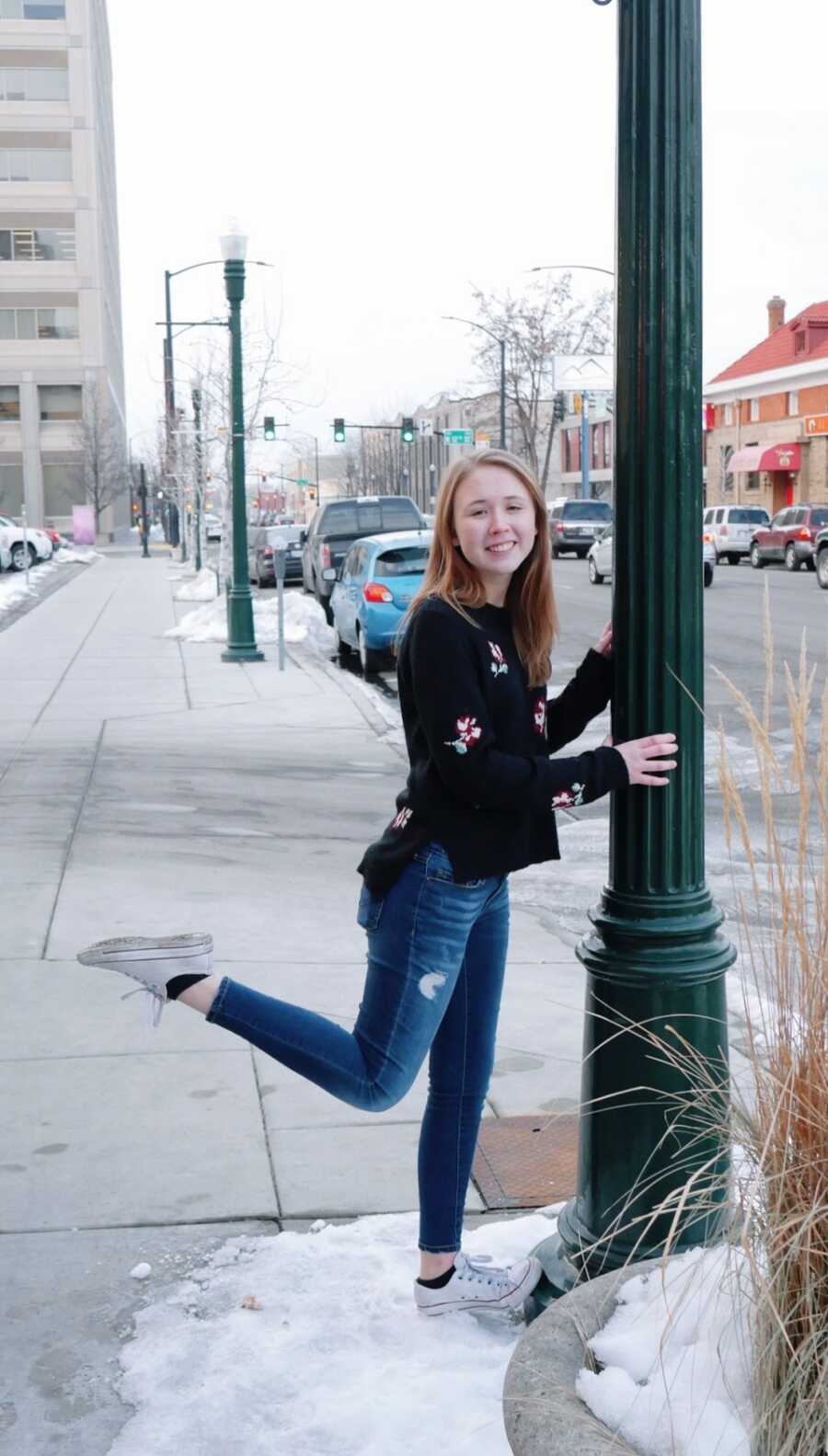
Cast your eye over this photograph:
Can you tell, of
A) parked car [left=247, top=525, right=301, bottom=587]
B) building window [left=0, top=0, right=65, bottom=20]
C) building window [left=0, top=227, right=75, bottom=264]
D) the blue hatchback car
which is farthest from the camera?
building window [left=0, top=227, right=75, bottom=264]

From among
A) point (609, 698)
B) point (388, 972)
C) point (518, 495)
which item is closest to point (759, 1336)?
point (388, 972)

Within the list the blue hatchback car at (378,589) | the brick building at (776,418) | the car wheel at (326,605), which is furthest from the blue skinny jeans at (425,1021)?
the brick building at (776,418)

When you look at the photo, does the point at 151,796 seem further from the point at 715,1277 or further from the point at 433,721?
the point at 715,1277

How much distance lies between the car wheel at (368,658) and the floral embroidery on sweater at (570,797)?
14118 mm

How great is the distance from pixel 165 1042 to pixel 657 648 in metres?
2.74

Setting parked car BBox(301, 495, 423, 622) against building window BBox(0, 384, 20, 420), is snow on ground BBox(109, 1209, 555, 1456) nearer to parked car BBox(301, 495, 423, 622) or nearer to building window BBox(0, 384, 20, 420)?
parked car BBox(301, 495, 423, 622)

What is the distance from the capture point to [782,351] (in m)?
59.4

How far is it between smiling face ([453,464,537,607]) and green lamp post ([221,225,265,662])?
14497 mm

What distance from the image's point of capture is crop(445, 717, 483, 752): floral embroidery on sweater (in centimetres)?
274

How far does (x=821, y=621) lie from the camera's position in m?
20.4

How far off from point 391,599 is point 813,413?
42.4 m

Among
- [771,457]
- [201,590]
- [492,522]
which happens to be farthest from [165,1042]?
[771,457]

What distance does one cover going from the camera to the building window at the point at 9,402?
A: 72875mm

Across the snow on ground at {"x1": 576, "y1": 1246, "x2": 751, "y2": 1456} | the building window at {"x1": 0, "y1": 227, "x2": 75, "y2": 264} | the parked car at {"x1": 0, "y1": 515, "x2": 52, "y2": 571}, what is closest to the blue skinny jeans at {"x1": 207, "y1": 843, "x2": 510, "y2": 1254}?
the snow on ground at {"x1": 576, "y1": 1246, "x2": 751, "y2": 1456}
